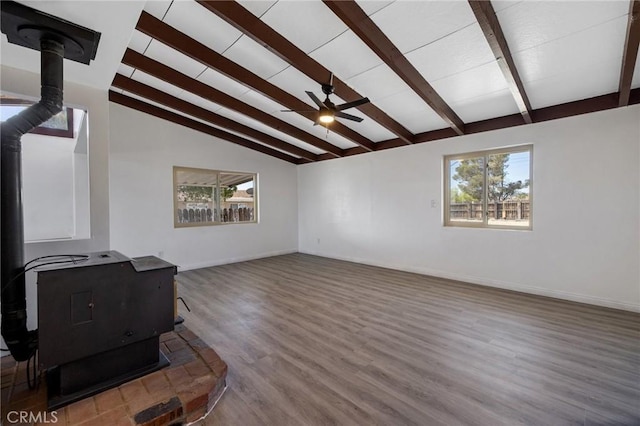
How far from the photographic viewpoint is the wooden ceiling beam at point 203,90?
3.49 meters

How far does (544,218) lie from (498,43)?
273cm

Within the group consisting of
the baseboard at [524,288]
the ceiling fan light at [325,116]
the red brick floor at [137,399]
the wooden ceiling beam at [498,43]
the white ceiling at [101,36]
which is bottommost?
the baseboard at [524,288]

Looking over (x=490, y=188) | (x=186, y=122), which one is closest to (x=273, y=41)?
(x=186, y=122)

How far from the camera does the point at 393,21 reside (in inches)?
100.0

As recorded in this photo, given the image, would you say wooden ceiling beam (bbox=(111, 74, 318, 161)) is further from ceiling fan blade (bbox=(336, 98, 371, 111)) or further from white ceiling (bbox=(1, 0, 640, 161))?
ceiling fan blade (bbox=(336, 98, 371, 111))

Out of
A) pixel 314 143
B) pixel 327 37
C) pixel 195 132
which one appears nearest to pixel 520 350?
pixel 327 37

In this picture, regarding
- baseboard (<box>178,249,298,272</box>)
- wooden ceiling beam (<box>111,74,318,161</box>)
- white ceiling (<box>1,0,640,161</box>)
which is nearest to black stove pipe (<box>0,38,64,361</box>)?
white ceiling (<box>1,0,640,161</box>)

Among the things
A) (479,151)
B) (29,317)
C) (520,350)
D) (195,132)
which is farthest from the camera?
(195,132)

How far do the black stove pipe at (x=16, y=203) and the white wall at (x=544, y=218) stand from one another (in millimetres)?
5082

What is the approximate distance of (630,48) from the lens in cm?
246

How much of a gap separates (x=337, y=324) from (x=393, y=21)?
310 cm

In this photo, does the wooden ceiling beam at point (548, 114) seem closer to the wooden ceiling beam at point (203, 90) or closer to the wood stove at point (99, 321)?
the wooden ceiling beam at point (203, 90)

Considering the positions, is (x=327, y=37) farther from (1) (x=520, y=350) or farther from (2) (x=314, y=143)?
(1) (x=520, y=350)

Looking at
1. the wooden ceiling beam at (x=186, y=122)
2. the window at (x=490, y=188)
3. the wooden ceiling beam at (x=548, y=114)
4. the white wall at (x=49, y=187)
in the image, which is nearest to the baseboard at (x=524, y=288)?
the window at (x=490, y=188)
